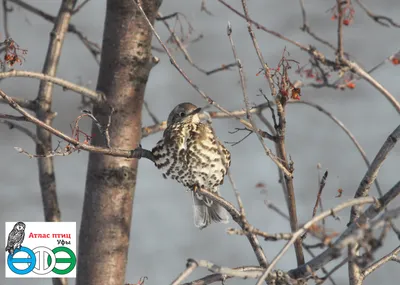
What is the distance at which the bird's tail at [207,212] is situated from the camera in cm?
246

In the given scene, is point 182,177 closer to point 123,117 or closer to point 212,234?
point 123,117

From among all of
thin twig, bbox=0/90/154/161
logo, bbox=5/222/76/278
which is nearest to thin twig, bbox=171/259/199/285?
thin twig, bbox=0/90/154/161

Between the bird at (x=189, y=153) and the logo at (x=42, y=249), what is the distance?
397mm

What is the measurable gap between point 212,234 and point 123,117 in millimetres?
1656

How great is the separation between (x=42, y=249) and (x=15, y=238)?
0.10 meters

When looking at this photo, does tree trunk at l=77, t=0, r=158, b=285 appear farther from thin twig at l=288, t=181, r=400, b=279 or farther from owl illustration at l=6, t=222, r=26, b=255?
thin twig at l=288, t=181, r=400, b=279

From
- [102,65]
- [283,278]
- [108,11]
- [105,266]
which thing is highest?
[108,11]

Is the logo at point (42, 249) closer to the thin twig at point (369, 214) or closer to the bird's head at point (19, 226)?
the bird's head at point (19, 226)

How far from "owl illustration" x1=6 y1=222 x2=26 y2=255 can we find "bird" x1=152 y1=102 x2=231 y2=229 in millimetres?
540

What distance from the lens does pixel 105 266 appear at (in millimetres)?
1937

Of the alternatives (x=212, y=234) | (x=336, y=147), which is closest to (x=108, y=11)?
(x=212, y=234)

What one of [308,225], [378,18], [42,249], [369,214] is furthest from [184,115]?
[308,225]

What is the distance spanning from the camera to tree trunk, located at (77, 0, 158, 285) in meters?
1.93

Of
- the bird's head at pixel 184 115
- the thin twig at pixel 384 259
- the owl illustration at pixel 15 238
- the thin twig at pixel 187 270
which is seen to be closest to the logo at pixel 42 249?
the owl illustration at pixel 15 238
